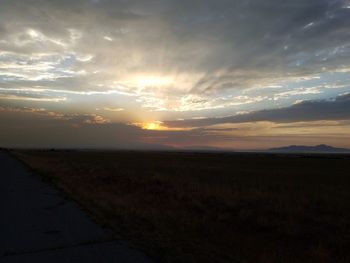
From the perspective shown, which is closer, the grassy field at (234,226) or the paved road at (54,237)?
the paved road at (54,237)

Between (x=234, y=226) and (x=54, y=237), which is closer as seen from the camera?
(x=54, y=237)

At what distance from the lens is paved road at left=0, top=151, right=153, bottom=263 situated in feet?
22.4

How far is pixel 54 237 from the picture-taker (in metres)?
8.41

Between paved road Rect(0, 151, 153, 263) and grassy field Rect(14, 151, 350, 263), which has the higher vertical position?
paved road Rect(0, 151, 153, 263)

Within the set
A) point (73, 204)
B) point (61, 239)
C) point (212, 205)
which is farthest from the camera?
point (212, 205)

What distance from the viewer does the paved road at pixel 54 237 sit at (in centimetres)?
683

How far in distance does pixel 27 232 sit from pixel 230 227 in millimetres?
6228

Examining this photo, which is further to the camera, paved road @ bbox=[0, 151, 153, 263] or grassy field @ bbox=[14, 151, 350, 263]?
grassy field @ bbox=[14, 151, 350, 263]

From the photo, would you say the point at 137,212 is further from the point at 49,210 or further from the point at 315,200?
the point at 315,200

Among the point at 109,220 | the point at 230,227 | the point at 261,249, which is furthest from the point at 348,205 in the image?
the point at 109,220

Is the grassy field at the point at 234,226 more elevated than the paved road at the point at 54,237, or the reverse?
the paved road at the point at 54,237

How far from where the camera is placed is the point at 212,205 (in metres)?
16.6

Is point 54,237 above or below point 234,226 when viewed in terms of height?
above

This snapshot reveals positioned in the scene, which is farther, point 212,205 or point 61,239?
point 212,205
